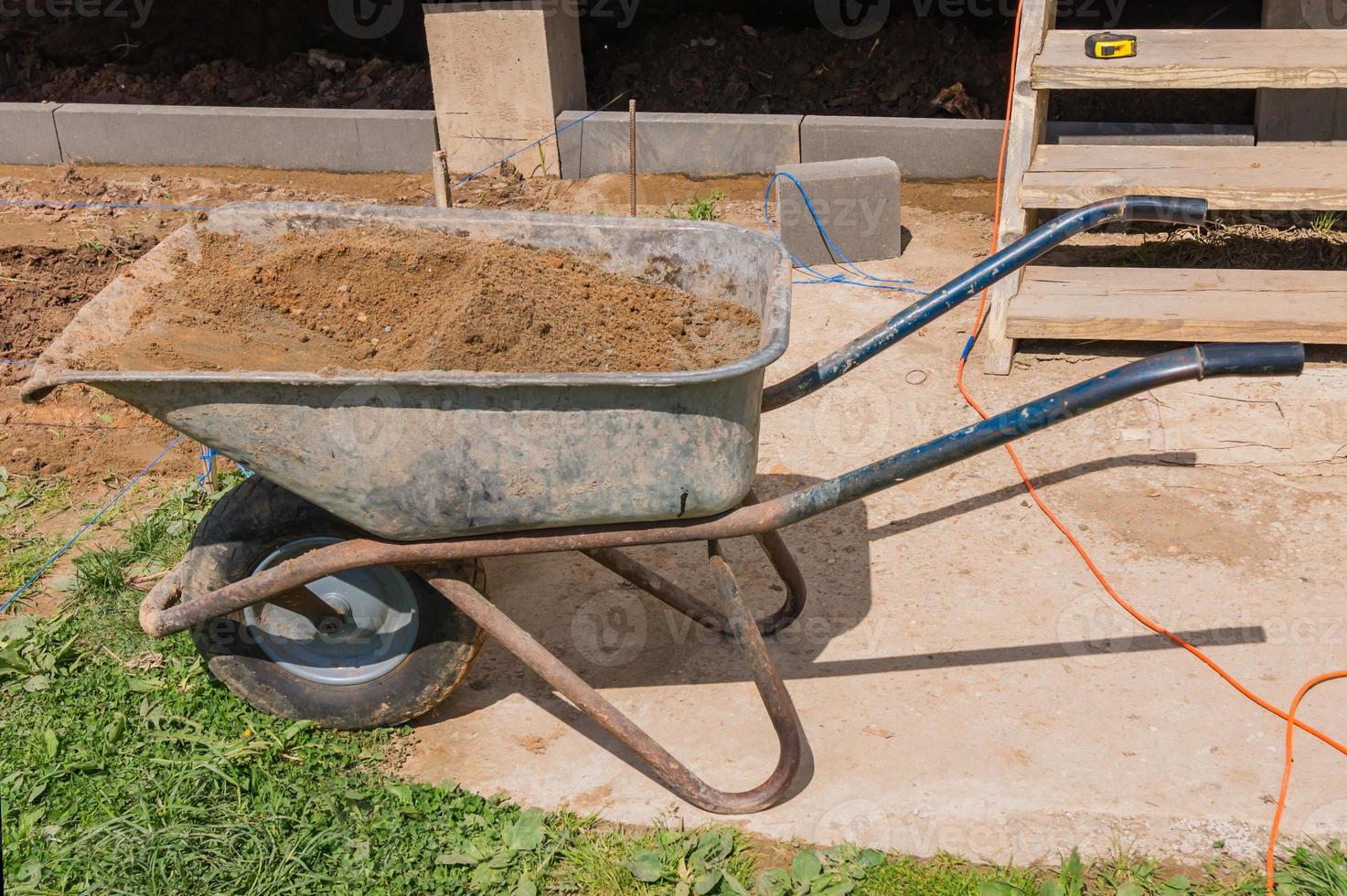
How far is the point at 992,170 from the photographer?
6148 millimetres

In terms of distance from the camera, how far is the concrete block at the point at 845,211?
215 inches

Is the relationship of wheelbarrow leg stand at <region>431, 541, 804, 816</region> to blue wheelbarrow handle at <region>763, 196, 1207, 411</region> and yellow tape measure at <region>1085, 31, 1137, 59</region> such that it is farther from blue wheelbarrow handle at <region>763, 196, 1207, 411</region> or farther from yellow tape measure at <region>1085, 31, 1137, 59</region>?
yellow tape measure at <region>1085, 31, 1137, 59</region>

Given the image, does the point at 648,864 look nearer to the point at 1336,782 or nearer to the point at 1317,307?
the point at 1336,782

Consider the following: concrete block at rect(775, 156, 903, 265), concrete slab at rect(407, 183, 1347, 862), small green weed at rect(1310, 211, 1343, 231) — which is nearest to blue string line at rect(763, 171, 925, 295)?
concrete block at rect(775, 156, 903, 265)

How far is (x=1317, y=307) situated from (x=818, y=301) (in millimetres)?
1961

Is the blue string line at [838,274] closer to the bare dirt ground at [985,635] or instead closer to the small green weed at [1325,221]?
the bare dirt ground at [985,635]

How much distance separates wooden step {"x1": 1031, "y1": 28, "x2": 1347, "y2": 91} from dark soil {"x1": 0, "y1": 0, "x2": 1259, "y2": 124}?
2464 mm

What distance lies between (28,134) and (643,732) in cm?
642

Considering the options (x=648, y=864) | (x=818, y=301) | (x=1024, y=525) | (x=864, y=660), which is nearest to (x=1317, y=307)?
(x=1024, y=525)

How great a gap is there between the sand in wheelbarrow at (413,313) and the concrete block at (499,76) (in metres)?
3.67

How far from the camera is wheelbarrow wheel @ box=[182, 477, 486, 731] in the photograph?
105 inches

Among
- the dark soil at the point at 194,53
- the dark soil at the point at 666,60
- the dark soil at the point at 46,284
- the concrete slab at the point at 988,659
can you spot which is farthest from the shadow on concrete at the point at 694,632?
the dark soil at the point at 194,53

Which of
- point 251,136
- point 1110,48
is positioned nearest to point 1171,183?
point 1110,48

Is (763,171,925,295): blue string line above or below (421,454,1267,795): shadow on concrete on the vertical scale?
above
